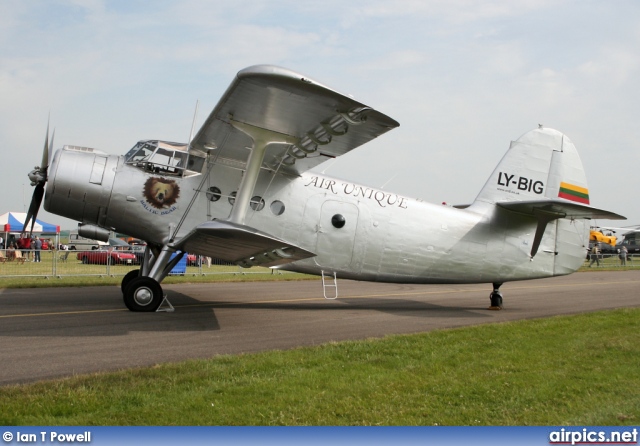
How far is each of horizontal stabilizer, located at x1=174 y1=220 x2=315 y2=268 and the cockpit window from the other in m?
1.73

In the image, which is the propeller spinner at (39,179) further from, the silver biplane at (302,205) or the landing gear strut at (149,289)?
the landing gear strut at (149,289)

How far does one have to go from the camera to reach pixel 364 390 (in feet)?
16.7

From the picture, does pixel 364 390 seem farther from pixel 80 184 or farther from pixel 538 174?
pixel 538 174

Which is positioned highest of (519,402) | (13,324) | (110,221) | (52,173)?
(52,173)

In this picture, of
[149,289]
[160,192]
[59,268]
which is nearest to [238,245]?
[149,289]

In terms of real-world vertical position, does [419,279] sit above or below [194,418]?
above

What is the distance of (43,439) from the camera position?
12.5 feet

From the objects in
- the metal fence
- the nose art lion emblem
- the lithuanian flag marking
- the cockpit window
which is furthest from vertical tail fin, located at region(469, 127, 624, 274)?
the metal fence

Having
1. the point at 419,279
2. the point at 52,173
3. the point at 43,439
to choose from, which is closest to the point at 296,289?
the point at 419,279

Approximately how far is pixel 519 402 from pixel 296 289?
12.6 meters

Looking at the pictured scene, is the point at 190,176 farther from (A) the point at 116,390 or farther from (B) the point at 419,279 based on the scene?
(A) the point at 116,390

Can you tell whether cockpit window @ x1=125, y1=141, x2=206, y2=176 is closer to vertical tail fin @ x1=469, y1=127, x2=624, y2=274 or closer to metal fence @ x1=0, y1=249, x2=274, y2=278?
vertical tail fin @ x1=469, y1=127, x2=624, y2=274

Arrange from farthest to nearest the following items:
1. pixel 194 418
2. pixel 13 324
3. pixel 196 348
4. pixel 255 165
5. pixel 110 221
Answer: pixel 110 221 → pixel 255 165 → pixel 13 324 → pixel 196 348 → pixel 194 418

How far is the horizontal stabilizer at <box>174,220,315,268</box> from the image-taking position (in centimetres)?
823
